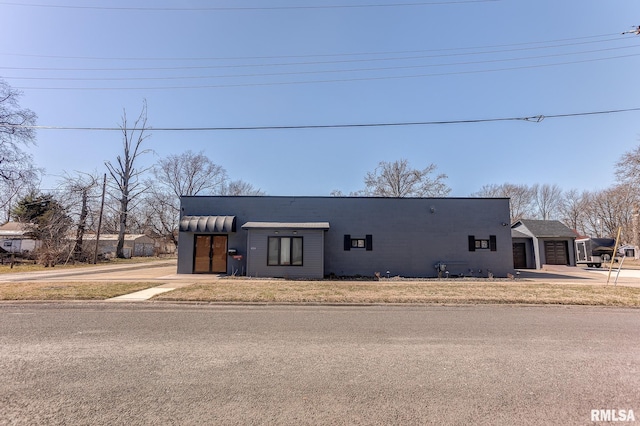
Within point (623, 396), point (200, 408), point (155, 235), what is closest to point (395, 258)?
point (623, 396)

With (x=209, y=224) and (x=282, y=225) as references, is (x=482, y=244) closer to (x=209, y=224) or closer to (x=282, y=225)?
(x=282, y=225)

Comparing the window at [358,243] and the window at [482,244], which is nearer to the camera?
the window at [358,243]

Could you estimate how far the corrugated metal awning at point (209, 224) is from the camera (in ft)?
61.7

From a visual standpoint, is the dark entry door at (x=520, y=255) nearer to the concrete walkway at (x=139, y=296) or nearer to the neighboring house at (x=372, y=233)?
the neighboring house at (x=372, y=233)

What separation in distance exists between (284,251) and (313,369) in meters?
13.9

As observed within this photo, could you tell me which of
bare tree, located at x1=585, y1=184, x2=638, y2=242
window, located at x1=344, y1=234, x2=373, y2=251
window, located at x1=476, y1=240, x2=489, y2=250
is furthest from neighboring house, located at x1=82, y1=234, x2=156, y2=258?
bare tree, located at x1=585, y1=184, x2=638, y2=242

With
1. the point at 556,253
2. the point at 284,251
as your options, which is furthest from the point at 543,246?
the point at 284,251

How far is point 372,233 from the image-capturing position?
1962 centimetres

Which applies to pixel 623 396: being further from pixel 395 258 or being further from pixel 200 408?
pixel 395 258

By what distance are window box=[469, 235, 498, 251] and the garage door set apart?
12.8 metres

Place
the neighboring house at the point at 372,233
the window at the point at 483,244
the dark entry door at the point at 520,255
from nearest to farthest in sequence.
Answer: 1. the neighboring house at the point at 372,233
2. the window at the point at 483,244
3. the dark entry door at the point at 520,255

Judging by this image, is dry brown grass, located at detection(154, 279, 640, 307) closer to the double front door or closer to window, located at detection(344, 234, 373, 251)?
window, located at detection(344, 234, 373, 251)

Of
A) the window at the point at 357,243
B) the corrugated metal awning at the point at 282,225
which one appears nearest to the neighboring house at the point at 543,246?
the window at the point at 357,243

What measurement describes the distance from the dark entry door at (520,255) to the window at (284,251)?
20.7 m
